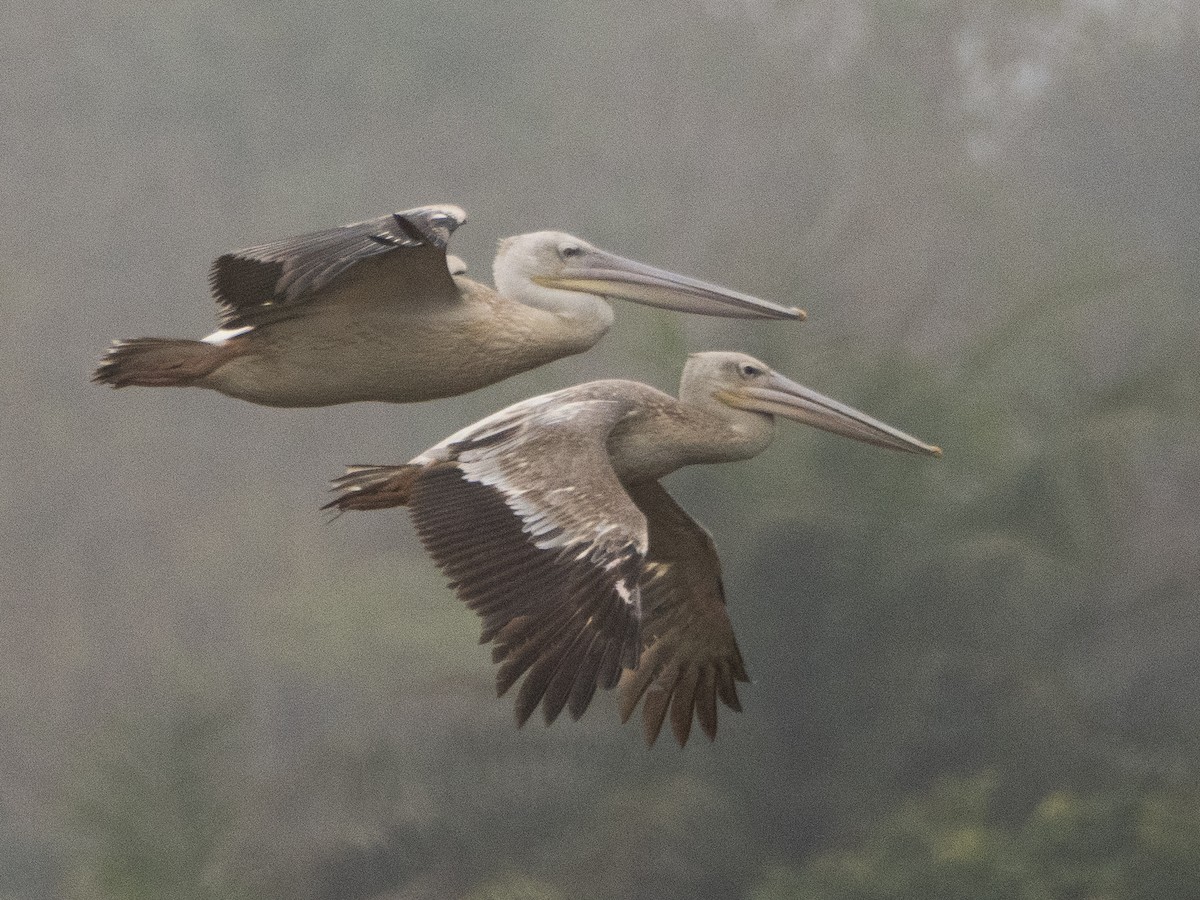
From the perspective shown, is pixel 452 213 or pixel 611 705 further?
pixel 611 705

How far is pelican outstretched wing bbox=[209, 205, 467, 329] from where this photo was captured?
641cm

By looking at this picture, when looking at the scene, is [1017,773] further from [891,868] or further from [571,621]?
[571,621]

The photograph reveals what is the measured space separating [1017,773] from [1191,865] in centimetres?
247

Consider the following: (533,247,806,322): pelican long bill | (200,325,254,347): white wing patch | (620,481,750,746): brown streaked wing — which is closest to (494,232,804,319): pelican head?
(533,247,806,322): pelican long bill

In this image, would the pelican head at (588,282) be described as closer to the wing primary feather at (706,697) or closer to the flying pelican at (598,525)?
the flying pelican at (598,525)

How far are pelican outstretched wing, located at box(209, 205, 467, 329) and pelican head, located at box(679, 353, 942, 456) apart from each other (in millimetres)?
1128

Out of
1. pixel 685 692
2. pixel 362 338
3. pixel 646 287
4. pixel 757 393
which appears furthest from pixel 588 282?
pixel 685 692

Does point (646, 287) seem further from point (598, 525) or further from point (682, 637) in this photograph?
point (598, 525)

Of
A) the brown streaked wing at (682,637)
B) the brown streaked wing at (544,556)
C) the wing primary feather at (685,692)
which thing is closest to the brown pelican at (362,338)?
the brown streaked wing at (544,556)

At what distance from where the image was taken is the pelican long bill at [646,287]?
8.05 meters

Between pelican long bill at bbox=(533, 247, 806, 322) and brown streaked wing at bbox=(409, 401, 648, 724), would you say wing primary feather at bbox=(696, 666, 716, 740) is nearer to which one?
pelican long bill at bbox=(533, 247, 806, 322)

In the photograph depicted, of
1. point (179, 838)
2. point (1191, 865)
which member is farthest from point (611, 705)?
point (1191, 865)

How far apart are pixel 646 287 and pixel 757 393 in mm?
651

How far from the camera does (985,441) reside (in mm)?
26078
